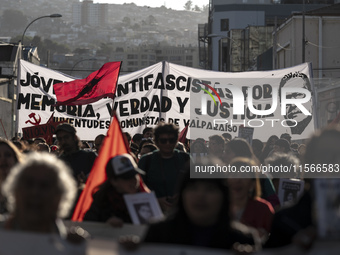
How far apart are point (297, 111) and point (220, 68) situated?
7268 centimetres

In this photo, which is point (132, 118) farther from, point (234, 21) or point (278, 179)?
point (234, 21)

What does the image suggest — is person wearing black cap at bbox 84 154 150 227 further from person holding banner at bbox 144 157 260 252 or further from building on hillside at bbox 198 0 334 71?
building on hillside at bbox 198 0 334 71

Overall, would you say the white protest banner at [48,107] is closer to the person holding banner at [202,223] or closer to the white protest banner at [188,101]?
the white protest banner at [188,101]

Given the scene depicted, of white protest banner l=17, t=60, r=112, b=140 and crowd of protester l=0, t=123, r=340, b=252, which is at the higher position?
white protest banner l=17, t=60, r=112, b=140

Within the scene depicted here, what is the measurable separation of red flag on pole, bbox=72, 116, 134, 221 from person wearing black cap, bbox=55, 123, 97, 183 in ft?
5.08

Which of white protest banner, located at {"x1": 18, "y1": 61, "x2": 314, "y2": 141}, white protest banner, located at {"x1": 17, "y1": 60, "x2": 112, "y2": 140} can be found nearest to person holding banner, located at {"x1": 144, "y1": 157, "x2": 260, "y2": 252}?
white protest banner, located at {"x1": 18, "y1": 61, "x2": 314, "y2": 141}

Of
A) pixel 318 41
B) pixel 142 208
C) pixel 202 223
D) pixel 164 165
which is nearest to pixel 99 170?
pixel 142 208

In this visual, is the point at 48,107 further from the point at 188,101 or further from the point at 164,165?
the point at 164,165

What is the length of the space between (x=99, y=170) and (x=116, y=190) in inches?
14.2

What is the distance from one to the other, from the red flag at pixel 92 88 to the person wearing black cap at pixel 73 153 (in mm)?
5566

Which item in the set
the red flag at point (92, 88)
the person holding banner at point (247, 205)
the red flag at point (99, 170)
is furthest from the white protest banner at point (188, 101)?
the person holding banner at point (247, 205)

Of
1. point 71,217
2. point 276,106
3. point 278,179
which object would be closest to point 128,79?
point 276,106

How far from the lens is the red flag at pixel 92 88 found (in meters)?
14.1

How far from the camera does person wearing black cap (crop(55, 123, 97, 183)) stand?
8.11m
